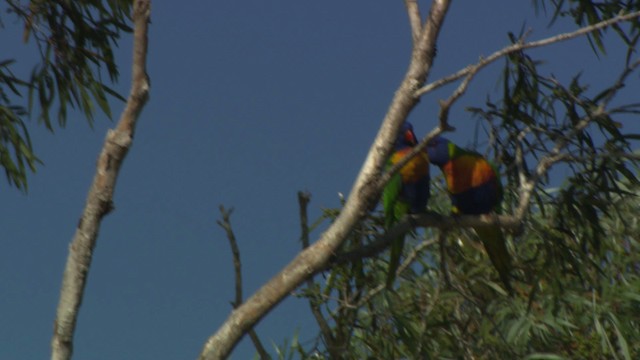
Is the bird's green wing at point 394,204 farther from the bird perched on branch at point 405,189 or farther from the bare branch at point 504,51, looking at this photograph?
the bare branch at point 504,51

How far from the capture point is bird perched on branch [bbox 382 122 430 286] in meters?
5.26

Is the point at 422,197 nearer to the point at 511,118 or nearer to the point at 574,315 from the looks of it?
the point at 511,118

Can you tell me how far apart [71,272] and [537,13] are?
348cm

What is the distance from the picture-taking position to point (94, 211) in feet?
15.1

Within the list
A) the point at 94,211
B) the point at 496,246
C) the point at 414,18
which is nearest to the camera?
the point at 94,211

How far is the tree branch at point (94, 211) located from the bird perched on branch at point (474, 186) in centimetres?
156

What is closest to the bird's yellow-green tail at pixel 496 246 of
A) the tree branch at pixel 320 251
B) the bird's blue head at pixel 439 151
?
the bird's blue head at pixel 439 151

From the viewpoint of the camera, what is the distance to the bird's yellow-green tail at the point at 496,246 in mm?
5340

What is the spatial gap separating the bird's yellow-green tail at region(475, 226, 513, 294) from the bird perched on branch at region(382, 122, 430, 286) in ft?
1.07

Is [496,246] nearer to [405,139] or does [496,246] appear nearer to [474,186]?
[474,186]

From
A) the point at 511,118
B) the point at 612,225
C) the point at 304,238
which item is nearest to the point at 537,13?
the point at 511,118

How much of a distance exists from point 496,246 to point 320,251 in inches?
42.4

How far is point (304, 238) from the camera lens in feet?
16.8

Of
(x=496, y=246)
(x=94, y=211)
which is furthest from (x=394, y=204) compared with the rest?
(x=94, y=211)
